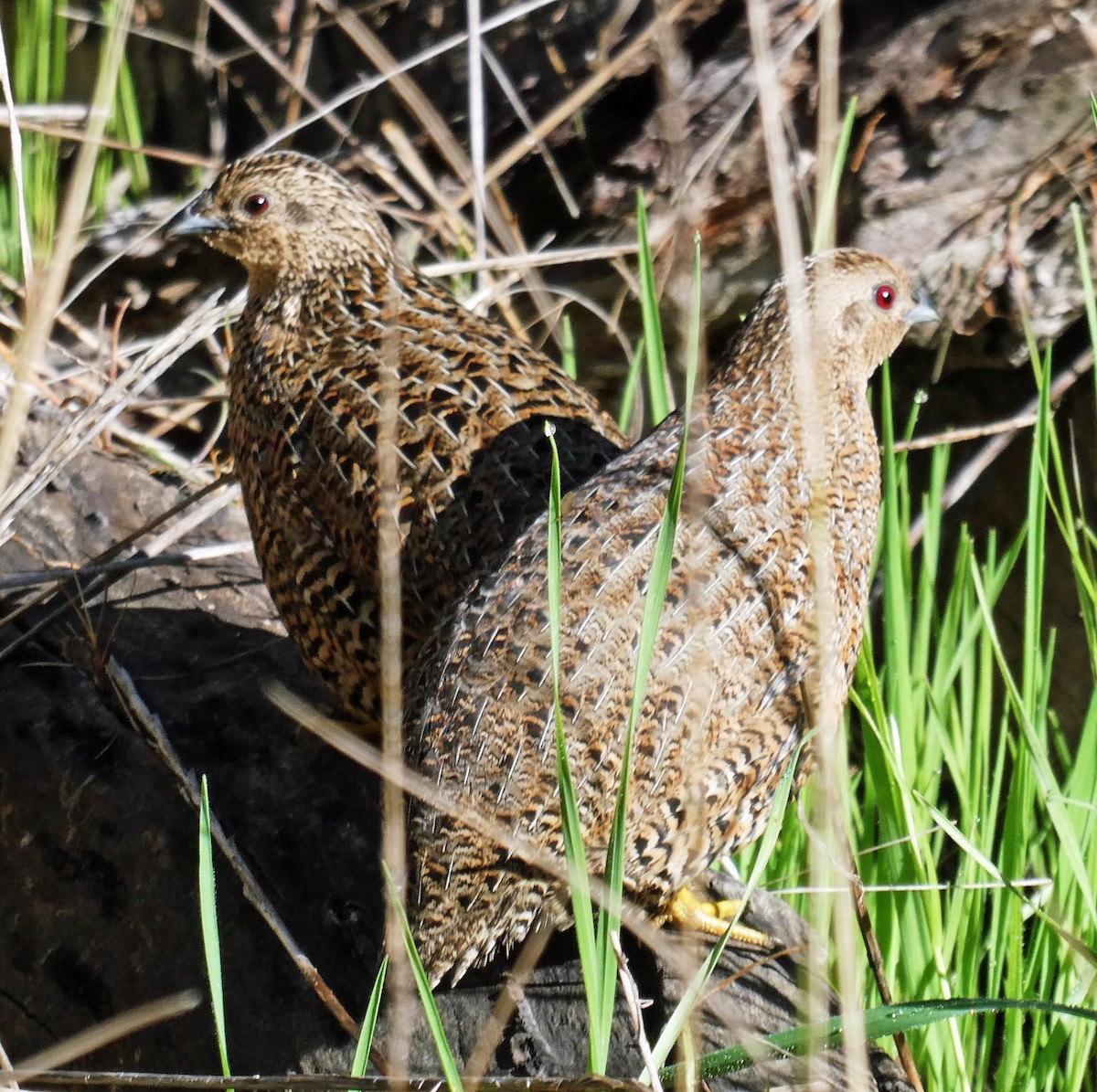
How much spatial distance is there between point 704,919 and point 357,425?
49.0 inches

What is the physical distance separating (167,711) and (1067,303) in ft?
8.55

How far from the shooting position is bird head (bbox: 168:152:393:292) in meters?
3.67

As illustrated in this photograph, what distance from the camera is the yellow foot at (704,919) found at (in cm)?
262

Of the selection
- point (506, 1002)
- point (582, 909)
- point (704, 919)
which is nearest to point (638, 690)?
point (582, 909)

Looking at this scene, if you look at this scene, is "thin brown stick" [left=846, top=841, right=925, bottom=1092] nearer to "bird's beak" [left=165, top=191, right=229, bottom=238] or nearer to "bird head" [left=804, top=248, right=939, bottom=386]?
"bird head" [left=804, top=248, right=939, bottom=386]

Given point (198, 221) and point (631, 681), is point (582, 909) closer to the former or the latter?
point (631, 681)

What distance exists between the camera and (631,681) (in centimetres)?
228

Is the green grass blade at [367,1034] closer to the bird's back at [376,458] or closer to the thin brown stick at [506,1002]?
the thin brown stick at [506,1002]

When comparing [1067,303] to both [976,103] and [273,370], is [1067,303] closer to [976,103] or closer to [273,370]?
[976,103]

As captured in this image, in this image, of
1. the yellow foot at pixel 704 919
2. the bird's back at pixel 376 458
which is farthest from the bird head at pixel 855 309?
the yellow foot at pixel 704 919

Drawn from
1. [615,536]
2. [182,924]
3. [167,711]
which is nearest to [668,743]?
[615,536]

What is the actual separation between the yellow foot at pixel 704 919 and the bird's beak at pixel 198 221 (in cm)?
210

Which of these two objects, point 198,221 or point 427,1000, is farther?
point 198,221

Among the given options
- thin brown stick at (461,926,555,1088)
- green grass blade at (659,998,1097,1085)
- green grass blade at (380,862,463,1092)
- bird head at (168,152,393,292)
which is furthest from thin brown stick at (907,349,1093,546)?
green grass blade at (380,862,463,1092)
